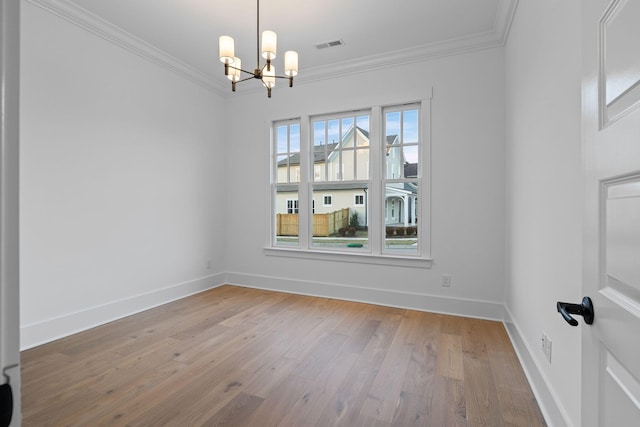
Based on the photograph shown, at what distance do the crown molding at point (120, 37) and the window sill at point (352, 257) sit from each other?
2569mm

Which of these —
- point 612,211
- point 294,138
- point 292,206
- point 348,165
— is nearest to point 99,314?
point 292,206

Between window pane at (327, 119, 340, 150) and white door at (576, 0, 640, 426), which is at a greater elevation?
window pane at (327, 119, 340, 150)

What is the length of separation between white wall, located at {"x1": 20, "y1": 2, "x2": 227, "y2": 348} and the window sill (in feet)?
3.79

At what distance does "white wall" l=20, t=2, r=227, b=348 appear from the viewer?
8.75 feet

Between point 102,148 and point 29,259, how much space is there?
121 cm

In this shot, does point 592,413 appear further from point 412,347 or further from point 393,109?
point 393,109

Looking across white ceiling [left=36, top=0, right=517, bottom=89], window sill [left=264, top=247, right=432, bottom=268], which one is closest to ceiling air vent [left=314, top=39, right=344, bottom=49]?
white ceiling [left=36, top=0, right=517, bottom=89]

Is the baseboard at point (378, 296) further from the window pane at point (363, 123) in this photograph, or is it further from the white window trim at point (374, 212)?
the window pane at point (363, 123)

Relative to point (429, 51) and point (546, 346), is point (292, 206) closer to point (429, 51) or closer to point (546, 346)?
point (429, 51)

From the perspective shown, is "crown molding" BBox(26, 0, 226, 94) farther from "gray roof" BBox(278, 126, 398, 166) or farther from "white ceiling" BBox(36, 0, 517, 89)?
"gray roof" BBox(278, 126, 398, 166)

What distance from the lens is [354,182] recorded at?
405cm

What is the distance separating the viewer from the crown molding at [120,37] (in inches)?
109

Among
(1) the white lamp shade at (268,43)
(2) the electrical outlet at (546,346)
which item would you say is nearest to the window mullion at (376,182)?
(1) the white lamp shade at (268,43)

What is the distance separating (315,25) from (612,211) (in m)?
3.11
